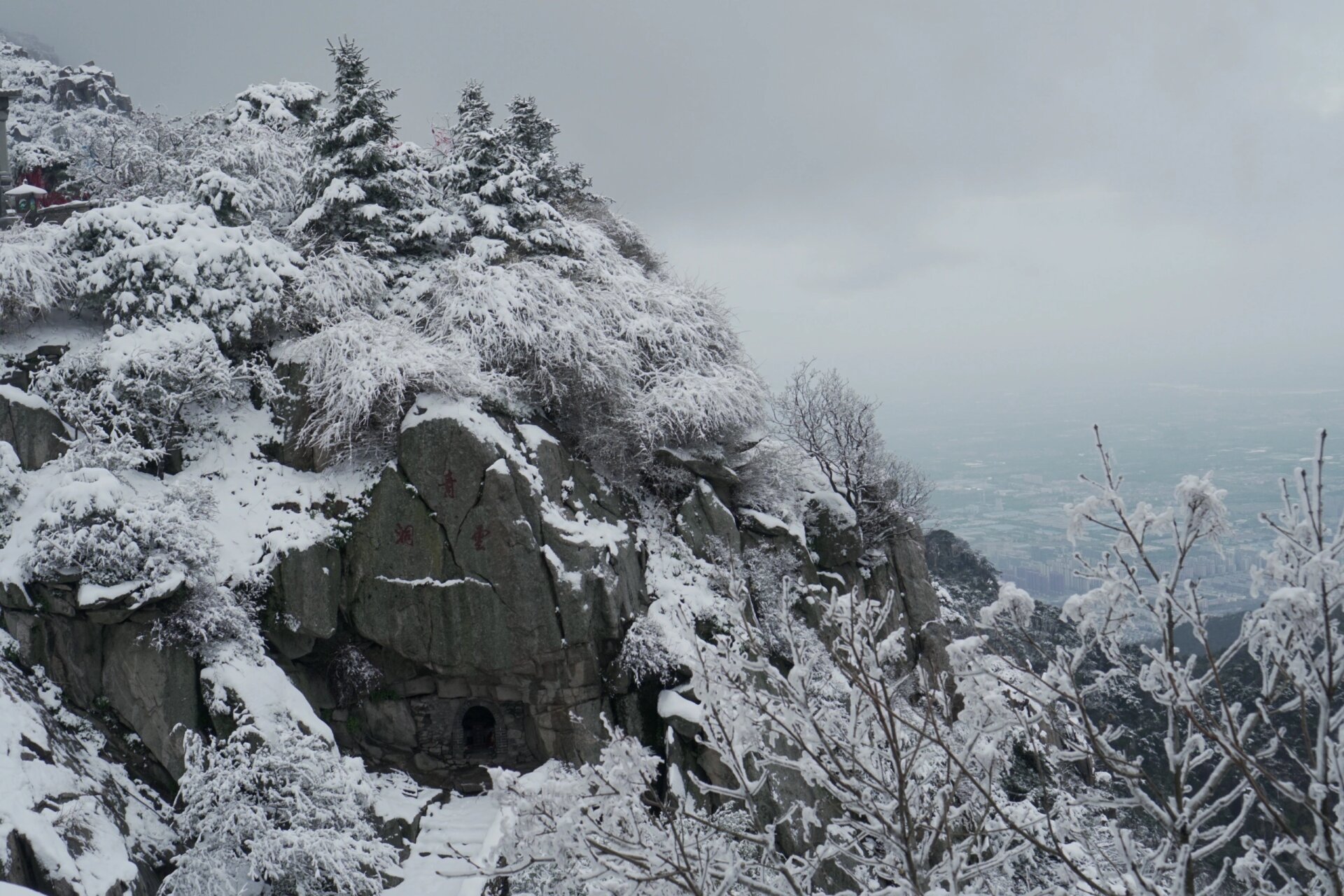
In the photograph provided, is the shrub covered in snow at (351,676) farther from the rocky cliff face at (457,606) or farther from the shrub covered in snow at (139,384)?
the shrub covered in snow at (139,384)

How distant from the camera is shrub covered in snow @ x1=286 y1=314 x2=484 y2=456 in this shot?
44.5 feet

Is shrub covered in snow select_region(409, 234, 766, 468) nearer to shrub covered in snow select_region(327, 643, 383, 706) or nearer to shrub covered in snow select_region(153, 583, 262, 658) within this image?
shrub covered in snow select_region(327, 643, 383, 706)

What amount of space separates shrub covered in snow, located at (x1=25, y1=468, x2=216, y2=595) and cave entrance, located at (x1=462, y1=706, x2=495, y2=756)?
200 inches

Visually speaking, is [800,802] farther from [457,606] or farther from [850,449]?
[850,449]

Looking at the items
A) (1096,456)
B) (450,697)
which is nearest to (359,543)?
(450,697)

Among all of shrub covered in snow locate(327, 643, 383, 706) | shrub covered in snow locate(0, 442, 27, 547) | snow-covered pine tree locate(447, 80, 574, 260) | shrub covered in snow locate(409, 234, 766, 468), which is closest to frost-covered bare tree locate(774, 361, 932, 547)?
shrub covered in snow locate(409, 234, 766, 468)

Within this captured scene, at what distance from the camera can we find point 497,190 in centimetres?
1802

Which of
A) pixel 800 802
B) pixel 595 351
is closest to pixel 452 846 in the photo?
pixel 800 802

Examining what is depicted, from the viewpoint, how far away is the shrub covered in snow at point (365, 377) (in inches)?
534

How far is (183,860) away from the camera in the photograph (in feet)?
31.5

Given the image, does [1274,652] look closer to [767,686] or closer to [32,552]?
[767,686]

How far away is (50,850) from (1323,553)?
11.6 m

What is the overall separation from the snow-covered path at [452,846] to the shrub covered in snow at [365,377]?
20.8 feet

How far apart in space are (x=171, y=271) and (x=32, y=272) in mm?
2242
